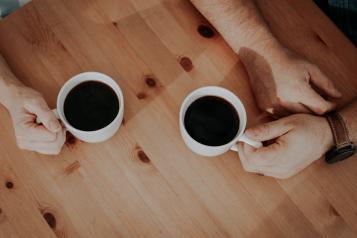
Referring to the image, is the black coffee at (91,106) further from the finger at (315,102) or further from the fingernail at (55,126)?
the finger at (315,102)

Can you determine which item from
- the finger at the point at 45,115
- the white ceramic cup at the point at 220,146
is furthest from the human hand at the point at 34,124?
the white ceramic cup at the point at 220,146

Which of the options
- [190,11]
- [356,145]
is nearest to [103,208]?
[190,11]

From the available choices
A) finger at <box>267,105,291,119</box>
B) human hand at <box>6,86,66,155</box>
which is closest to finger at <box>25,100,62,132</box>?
human hand at <box>6,86,66,155</box>

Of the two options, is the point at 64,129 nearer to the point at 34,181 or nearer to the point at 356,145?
the point at 34,181

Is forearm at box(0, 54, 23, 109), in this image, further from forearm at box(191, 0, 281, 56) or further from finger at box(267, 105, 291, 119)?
finger at box(267, 105, 291, 119)

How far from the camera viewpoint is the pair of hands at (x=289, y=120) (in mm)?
887

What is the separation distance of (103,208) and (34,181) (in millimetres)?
182

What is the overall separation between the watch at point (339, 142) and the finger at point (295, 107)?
0.06 meters

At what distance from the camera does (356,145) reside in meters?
0.99

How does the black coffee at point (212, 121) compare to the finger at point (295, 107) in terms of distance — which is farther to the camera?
the finger at point (295, 107)

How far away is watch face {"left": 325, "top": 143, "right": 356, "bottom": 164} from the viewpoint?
0.92 meters

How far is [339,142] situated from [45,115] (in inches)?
29.0

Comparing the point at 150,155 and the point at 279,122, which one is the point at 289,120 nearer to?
the point at 279,122

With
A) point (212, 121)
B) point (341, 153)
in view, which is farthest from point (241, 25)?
point (341, 153)
